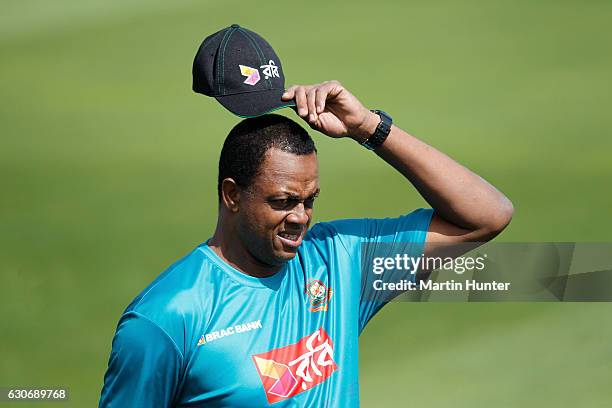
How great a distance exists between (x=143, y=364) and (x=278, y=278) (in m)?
0.69

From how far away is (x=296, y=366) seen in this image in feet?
13.6

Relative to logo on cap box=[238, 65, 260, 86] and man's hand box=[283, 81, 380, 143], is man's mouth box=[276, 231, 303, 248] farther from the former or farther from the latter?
logo on cap box=[238, 65, 260, 86]

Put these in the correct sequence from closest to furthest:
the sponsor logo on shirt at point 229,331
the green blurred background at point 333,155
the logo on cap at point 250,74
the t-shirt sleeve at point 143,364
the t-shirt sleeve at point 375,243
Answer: the t-shirt sleeve at point 143,364, the sponsor logo on shirt at point 229,331, the logo on cap at point 250,74, the t-shirt sleeve at point 375,243, the green blurred background at point 333,155

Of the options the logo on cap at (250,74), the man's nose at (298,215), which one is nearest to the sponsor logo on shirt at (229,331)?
the man's nose at (298,215)

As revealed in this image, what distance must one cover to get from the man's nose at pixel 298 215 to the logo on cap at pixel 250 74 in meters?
0.55

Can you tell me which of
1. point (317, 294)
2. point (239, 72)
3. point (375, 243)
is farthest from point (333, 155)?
point (317, 294)

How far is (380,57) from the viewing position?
1103 cm

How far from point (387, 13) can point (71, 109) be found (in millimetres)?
3497

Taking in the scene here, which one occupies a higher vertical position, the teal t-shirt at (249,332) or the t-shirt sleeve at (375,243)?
the t-shirt sleeve at (375,243)

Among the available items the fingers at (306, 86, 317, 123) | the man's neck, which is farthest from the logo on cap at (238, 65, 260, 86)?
the man's neck

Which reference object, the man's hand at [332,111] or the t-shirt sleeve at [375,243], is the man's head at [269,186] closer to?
the man's hand at [332,111]

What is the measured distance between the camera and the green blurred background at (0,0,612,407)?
24.7ft

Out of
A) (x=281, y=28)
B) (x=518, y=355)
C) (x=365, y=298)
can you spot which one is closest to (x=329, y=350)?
(x=365, y=298)

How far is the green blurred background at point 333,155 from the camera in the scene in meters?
7.54
